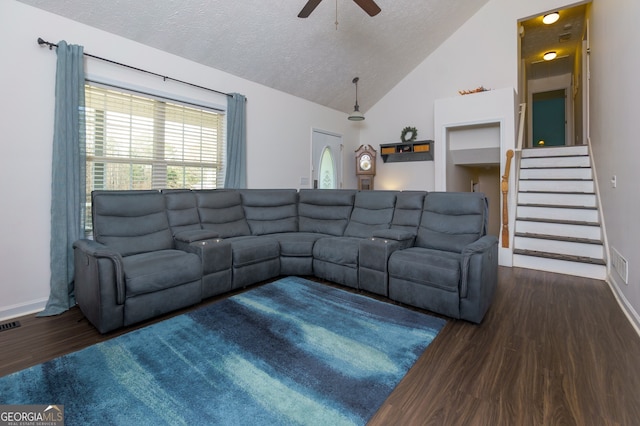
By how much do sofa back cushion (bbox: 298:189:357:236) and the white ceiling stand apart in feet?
5.99

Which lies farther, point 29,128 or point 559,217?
point 559,217

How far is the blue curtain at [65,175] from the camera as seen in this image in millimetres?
2598

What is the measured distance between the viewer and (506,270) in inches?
152

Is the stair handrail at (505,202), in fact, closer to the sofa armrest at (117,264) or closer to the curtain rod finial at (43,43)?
the sofa armrest at (117,264)

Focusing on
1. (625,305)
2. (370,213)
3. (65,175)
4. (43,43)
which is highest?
(43,43)

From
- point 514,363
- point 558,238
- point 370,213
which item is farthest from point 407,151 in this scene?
point 514,363

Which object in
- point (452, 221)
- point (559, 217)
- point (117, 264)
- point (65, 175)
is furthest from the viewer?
point (559, 217)

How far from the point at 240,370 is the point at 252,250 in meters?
1.53

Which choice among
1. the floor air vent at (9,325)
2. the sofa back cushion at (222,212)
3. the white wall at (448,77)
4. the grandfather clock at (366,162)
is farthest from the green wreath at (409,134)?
the floor air vent at (9,325)

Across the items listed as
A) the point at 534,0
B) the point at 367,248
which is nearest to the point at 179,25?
the point at 367,248

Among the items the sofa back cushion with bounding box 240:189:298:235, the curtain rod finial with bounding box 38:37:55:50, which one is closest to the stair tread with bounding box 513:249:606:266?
the sofa back cushion with bounding box 240:189:298:235

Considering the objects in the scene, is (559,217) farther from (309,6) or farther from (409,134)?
(309,6)

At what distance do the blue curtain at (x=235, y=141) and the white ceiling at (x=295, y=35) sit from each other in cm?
43

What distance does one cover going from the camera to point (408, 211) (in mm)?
3463
